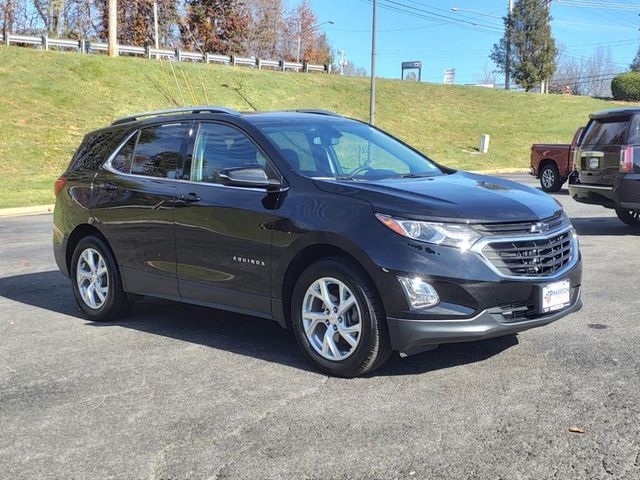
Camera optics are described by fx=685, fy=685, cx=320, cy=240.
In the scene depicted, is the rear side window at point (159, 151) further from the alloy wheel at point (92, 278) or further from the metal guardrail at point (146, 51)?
the metal guardrail at point (146, 51)

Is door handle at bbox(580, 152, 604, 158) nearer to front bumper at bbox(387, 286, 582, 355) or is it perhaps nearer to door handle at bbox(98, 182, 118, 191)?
front bumper at bbox(387, 286, 582, 355)

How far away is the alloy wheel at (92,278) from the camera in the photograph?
6.10 meters

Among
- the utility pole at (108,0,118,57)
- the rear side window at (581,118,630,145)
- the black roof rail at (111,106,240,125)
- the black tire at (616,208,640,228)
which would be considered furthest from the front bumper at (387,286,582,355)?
the utility pole at (108,0,118,57)

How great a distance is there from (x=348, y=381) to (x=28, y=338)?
9.28 ft

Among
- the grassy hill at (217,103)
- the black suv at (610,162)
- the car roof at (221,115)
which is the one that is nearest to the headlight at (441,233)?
the car roof at (221,115)

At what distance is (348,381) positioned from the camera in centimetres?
438

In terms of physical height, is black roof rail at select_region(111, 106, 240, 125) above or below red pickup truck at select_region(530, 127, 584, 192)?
above

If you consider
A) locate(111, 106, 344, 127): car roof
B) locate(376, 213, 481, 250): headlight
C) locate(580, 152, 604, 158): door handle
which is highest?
locate(111, 106, 344, 127): car roof

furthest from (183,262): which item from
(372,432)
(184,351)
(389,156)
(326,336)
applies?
(372,432)

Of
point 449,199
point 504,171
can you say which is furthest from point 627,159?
point 504,171

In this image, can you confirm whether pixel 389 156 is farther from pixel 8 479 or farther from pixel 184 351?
pixel 8 479

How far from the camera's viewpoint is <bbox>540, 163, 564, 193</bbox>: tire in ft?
59.7

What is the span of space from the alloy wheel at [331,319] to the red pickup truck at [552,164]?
14.7 m

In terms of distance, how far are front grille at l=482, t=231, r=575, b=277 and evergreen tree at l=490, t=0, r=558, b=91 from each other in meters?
55.0
